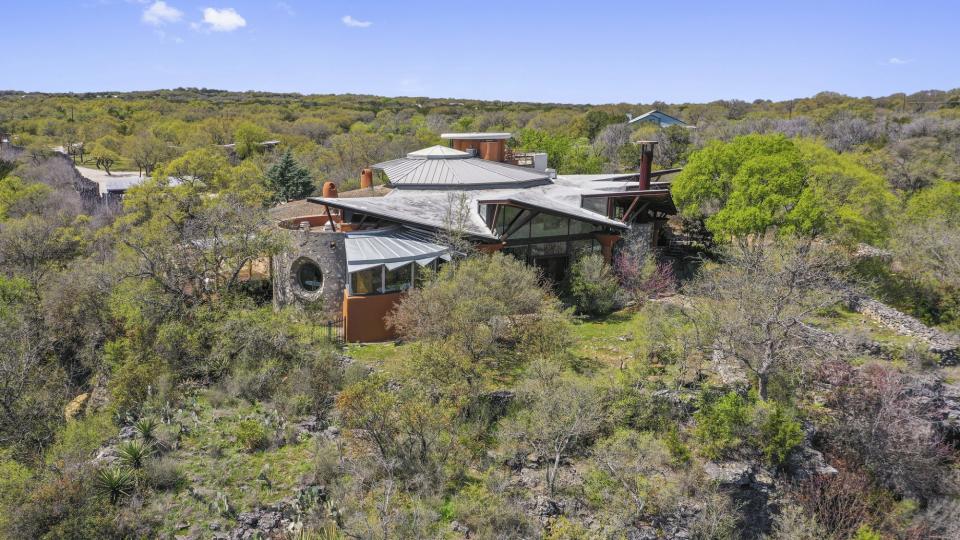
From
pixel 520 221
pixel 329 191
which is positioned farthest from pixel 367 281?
pixel 329 191

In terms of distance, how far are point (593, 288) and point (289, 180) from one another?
93.5ft

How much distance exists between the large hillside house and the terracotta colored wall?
37 mm

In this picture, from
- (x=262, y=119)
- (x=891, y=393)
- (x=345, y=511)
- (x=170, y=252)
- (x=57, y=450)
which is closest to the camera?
(x=345, y=511)

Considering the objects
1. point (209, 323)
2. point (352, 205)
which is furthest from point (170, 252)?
point (352, 205)

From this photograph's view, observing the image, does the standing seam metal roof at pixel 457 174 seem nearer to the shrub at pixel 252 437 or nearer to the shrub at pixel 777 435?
the shrub at pixel 252 437

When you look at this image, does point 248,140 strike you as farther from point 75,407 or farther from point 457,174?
point 75,407

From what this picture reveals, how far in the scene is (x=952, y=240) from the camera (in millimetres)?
24125

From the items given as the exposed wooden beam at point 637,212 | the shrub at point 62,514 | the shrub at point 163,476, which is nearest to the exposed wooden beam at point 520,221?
the exposed wooden beam at point 637,212

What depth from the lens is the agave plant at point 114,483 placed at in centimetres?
1305

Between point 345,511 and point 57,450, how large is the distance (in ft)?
24.9

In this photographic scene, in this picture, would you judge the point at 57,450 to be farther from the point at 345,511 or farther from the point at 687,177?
the point at 687,177

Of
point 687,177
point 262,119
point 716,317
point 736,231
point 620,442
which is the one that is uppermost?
point 262,119

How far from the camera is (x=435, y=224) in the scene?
23.8 metres

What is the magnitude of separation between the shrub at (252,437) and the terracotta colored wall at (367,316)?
20.7 ft
